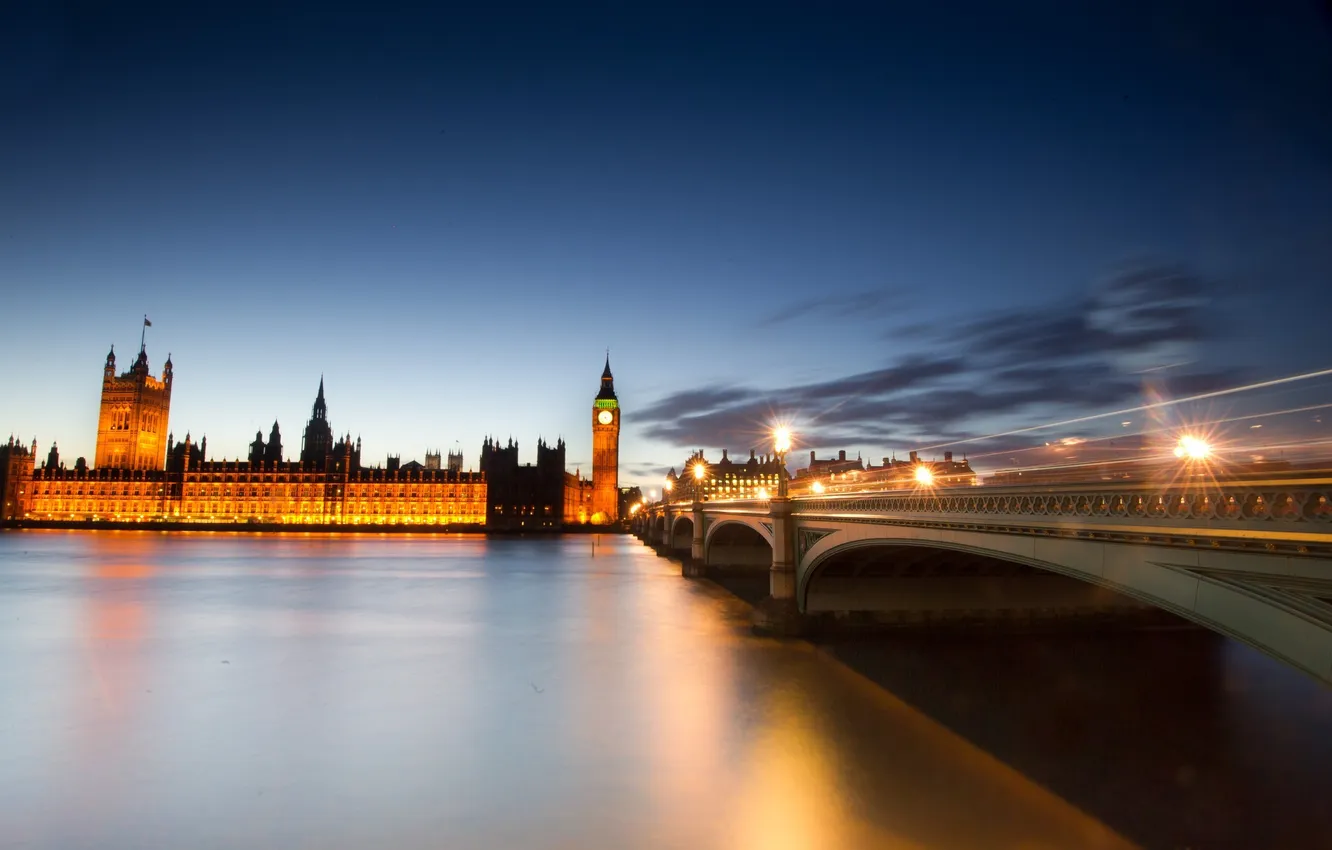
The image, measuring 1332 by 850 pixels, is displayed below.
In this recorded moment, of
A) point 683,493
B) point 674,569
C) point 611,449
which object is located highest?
point 611,449

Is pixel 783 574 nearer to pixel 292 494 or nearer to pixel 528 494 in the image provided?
pixel 528 494

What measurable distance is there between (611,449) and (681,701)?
16730 cm

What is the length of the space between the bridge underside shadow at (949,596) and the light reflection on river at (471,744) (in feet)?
9.42

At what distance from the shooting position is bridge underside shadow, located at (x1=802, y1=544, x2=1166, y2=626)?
3014 centimetres

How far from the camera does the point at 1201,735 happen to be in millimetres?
18391

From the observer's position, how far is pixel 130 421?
190000mm

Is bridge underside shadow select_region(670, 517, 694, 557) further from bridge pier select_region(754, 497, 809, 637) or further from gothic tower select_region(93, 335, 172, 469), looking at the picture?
gothic tower select_region(93, 335, 172, 469)

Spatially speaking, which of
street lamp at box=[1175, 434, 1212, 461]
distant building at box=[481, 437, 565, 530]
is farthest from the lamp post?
distant building at box=[481, 437, 565, 530]

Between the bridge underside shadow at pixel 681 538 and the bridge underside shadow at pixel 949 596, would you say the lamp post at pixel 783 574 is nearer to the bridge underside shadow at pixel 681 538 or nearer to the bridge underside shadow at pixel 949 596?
the bridge underside shadow at pixel 949 596

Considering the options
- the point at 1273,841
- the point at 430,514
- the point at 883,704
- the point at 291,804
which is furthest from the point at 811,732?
the point at 430,514

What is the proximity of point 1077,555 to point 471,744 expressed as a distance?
12.8 metres

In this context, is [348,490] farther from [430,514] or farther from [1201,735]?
[1201,735]

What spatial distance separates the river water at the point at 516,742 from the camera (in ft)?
42.8

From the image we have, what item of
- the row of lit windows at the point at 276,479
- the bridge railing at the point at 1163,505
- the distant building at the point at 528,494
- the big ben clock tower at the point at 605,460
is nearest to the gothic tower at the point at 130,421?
the row of lit windows at the point at 276,479
